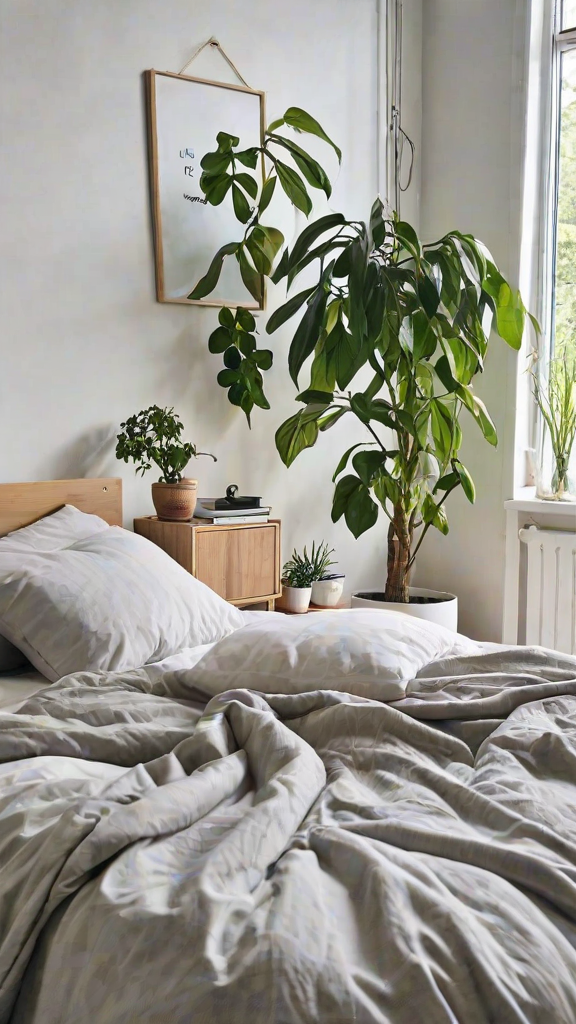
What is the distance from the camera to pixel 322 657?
1.71 metres

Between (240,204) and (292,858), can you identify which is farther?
(240,204)

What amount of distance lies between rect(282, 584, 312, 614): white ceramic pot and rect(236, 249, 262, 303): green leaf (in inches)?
39.2

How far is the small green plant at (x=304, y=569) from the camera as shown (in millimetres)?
3127

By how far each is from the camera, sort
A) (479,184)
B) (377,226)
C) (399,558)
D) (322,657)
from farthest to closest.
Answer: (479,184)
(399,558)
(377,226)
(322,657)

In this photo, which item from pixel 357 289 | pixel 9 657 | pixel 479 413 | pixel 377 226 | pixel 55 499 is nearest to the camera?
pixel 9 657

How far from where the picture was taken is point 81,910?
955 mm

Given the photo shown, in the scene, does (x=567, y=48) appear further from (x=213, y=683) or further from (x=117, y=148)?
(x=213, y=683)

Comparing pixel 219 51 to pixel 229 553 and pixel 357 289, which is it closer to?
pixel 357 289

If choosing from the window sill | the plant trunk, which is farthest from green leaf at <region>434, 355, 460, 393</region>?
the window sill

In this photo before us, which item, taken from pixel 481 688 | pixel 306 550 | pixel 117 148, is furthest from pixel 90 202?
pixel 481 688

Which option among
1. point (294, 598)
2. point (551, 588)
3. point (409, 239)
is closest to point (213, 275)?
point (409, 239)

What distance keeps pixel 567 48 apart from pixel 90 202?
6.38ft

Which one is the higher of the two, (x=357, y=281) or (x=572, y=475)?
(x=357, y=281)

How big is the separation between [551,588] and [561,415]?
2.12 feet
